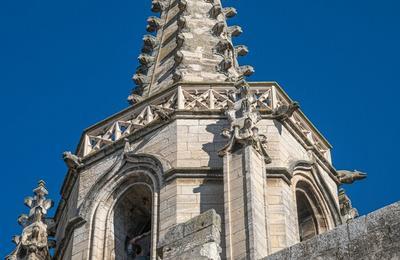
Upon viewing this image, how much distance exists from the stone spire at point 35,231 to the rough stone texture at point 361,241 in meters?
9.92

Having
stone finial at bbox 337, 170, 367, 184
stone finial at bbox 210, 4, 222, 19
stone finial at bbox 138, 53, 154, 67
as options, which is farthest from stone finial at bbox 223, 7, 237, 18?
stone finial at bbox 337, 170, 367, 184

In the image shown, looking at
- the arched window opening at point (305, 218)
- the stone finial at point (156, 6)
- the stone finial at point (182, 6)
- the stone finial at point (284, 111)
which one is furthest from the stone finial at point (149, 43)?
the arched window opening at point (305, 218)

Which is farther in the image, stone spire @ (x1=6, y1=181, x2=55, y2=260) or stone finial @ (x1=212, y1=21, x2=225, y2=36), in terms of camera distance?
stone finial @ (x1=212, y1=21, x2=225, y2=36)

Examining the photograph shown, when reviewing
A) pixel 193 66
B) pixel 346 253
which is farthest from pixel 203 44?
pixel 346 253

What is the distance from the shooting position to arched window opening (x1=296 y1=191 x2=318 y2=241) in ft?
58.4

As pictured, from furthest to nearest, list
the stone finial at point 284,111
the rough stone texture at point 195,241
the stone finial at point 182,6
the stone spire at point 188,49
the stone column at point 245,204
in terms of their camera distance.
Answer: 1. the stone finial at point 182,6
2. the stone spire at point 188,49
3. the stone finial at point 284,111
4. the stone column at point 245,204
5. the rough stone texture at point 195,241

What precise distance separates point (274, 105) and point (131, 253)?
11.6 ft

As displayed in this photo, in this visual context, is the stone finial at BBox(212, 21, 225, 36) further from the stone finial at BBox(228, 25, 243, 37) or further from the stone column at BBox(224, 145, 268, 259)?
the stone column at BBox(224, 145, 268, 259)


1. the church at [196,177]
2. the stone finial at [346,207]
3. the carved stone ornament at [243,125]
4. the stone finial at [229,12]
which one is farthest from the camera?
the stone finial at [229,12]

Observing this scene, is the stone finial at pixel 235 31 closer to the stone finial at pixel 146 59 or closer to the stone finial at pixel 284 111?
the stone finial at pixel 146 59

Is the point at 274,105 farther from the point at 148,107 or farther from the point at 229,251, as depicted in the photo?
the point at 229,251

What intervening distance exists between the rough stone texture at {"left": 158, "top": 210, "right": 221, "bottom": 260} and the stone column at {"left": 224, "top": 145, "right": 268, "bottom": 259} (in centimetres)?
483

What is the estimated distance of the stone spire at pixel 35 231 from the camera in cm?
1730

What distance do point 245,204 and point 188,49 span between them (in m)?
6.68
